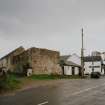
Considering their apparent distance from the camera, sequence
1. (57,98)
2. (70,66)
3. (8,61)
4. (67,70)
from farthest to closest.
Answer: (70,66) < (67,70) < (8,61) < (57,98)

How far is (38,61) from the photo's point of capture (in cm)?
5509

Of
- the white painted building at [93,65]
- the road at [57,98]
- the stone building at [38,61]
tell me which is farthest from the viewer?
the white painted building at [93,65]

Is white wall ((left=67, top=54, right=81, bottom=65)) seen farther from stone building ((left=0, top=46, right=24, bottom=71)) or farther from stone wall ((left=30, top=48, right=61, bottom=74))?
stone wall ((left=30, top=48, right=61, bottom=74))

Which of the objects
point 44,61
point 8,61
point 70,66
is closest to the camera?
point 44,61

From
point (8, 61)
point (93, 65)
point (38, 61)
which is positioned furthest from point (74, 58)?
point (38, 61)

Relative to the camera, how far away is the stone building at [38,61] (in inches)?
2154

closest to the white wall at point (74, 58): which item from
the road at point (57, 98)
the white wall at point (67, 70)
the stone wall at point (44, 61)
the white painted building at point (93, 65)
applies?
the white wall at point (67, 70)

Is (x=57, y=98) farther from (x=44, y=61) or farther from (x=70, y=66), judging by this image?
(x=70, y=66)

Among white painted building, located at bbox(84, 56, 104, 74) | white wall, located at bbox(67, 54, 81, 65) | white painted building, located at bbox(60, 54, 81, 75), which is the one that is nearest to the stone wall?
white painted building, located at bbox(60, 54, 81, 75)

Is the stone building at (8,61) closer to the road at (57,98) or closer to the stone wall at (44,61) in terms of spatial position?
the stone wall at (44,61)

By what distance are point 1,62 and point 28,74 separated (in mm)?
17363

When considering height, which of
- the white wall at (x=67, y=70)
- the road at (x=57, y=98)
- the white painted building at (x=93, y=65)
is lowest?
the road at (x=57, y=98)

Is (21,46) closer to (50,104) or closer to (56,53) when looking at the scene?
(56,53)

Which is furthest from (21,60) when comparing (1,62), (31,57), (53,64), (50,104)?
(50,104)
